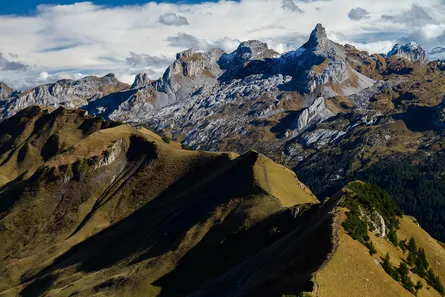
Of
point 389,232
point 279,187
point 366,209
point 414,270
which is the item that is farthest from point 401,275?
point 279,187

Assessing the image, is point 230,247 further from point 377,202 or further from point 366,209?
point 366,209

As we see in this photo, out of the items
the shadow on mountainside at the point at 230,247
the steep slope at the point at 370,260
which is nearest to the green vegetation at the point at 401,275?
the steep slope at the point at 370,260

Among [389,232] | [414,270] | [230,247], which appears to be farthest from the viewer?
[230,247]

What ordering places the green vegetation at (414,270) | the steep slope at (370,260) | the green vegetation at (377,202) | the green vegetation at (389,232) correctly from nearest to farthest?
the steep slope at (370,260) < the green vegetation at (414,270) < the green vegetation at (389,232) < the green vegetation at (377,202)

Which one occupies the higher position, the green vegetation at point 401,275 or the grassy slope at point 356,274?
the grassy slope at point 356,274

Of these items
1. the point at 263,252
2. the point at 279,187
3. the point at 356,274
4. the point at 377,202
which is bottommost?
the point at 279,187

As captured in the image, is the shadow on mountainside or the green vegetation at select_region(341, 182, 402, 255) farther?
the green vegetation at select_region(341, 182, 402, 255)

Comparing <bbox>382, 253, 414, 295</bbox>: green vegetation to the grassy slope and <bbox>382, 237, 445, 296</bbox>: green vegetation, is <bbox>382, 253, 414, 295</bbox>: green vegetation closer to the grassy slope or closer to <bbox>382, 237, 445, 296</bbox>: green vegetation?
<bbox>382, 237, 445, 296</bbox>: green vegetation

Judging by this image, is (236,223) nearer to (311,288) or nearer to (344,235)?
(344,235)

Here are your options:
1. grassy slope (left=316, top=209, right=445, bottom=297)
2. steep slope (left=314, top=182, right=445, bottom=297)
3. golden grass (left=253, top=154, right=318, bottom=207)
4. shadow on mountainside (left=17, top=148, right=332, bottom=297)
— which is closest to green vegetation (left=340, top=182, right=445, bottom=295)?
steep slope (left=314, top=182, right=445, bottom=297)

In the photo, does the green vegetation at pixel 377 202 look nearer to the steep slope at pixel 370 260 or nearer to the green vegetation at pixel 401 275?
the steep slope at pixel 370 260

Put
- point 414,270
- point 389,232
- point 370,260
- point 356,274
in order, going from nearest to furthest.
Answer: point 356,274 < point 370,260 < point 414,270 < point 389,232

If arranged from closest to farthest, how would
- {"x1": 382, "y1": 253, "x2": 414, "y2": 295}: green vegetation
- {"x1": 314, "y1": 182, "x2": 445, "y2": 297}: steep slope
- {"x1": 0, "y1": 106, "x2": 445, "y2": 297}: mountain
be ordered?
{"x1": 314, "y1": 182, "x2": 445, "y2": 297}: steep slope, {"x1": 0, "y1": 106, "x2": 445, "y2": 297}: mountain, {"x1": 382, "y1": 253, "x2": 414, "y2": 295}: green vegetation
